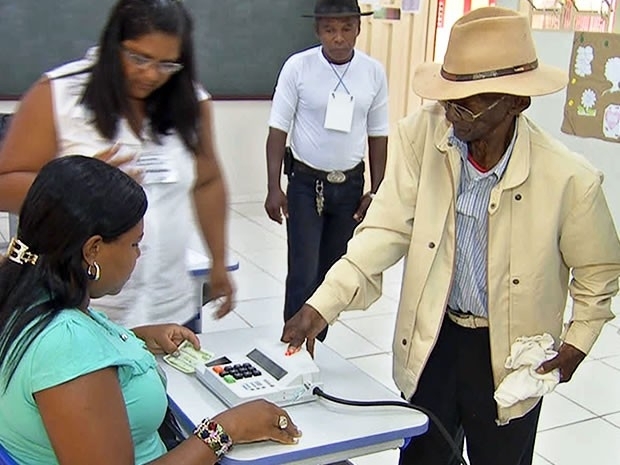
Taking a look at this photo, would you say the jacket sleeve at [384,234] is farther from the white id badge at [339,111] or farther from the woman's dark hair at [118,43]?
the white id badge at [339,111]

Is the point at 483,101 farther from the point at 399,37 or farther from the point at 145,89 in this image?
the point at 399,37

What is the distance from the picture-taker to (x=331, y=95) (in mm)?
3141

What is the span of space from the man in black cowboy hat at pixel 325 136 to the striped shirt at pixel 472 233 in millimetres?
1470

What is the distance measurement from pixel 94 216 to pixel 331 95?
82.4 inches

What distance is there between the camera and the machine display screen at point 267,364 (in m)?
1.45

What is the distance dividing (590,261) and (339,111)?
169 centimetres

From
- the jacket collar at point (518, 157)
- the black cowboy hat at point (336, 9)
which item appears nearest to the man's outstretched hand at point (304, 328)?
the jacket collar at point (518, 157)

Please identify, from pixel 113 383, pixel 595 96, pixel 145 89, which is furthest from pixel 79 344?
pixel 595 96

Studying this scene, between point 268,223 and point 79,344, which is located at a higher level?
point 79,344

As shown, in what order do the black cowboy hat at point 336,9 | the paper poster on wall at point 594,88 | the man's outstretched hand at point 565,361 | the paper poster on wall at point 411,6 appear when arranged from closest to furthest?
the man's outstretched hand at point 565,361
the black cowboy hat at point 336,9
the paper poster on wall at point 594,88
the paper poster on wall at point 411,6

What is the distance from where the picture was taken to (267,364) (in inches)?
58.4

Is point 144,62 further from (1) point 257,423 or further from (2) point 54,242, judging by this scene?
(1) point 257,423

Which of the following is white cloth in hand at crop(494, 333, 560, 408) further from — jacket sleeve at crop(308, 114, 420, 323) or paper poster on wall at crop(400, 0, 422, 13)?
paper poster on wall at crop(400, 0, 422, 13)

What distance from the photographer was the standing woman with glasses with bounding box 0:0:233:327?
1668mm
